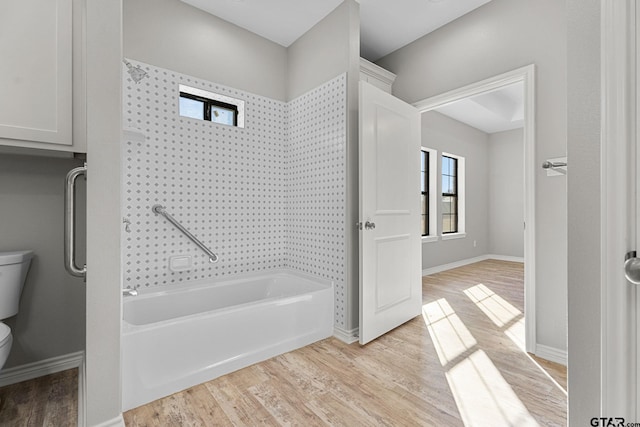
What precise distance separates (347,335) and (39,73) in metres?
2.45

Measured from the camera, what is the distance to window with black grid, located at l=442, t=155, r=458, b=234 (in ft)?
17.9

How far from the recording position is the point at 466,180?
19.2ft

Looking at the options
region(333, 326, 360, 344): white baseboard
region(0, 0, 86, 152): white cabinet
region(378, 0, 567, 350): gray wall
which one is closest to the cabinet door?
region(0, 0, 86, 152): white cabinet

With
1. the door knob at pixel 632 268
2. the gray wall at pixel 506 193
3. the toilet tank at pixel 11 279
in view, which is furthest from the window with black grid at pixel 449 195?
the toilet tank at pixel 11 279

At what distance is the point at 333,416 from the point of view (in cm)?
146

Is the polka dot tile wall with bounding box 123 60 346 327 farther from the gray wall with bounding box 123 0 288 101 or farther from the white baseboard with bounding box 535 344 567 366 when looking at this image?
the white baseboard with bounding box 535 344 567 366

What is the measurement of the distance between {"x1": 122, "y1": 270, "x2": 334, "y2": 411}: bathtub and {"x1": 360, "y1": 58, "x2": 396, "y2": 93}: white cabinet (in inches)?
79.8

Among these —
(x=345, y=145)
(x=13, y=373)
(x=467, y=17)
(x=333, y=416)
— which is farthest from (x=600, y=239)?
(x=13, y=373)

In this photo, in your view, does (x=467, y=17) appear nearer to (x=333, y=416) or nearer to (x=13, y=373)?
(x=333, y=416)

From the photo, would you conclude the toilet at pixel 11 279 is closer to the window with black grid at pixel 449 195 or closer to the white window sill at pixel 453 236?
the white window sill at pixel 453 236

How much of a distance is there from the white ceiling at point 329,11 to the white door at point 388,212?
799mm

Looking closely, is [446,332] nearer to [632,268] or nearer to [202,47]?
[632,268]

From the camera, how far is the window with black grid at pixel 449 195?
17.9 ft

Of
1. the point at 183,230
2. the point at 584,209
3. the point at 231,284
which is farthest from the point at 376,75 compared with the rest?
the point at 584,209
